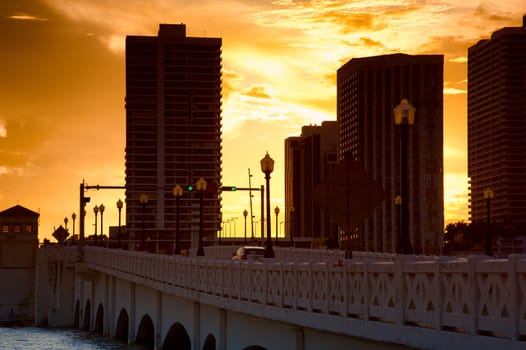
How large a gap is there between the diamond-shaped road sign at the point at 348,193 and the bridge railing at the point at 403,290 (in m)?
1.90

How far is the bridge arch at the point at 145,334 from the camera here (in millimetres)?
67356

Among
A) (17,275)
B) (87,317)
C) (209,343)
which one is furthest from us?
(17,275)

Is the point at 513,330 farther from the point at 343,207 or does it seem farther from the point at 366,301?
the point at 343,207

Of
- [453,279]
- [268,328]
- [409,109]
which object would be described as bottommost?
[268,328]

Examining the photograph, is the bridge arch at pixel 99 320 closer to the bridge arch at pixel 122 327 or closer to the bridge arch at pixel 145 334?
the bridge arch at pixel 122 327

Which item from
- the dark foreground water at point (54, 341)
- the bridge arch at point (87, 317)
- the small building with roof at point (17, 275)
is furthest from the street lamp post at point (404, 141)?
the small building with roof at point (17, 275)

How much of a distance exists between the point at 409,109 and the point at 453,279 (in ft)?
33.1

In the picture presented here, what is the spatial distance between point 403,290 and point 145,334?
47.5 meters

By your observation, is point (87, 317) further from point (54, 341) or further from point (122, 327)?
point (122, 327)

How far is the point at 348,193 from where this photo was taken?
3025 cm

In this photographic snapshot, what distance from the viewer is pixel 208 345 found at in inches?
1809

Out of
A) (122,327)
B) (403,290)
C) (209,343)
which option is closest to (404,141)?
(403,290)

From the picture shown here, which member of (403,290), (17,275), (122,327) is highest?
(403,290)

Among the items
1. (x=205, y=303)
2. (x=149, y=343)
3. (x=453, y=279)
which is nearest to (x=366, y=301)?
(x=453, y=279)
